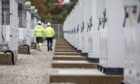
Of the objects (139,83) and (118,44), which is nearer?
(139,83)

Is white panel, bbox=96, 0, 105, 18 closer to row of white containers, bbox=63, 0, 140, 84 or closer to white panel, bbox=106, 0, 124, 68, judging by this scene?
row of white containers, bbox=63, 0, 140, 84

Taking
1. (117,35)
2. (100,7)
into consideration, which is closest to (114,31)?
(117,35)

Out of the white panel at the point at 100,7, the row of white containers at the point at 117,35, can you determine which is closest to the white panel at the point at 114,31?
the row of white containers at the point at 117,35

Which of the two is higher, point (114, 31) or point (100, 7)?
point (100, 7)

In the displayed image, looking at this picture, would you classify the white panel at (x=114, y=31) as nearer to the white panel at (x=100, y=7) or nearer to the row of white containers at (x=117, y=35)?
the row of white containers at (x=117, y=35)

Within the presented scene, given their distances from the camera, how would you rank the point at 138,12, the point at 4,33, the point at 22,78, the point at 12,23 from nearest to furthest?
the point at 138,12 → the point at 22,78 → the point at 4,33 → the point at 12,23

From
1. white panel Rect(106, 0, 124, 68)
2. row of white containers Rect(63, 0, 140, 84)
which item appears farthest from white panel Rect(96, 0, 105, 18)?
white panel Rect(106, 0, 124, 68)

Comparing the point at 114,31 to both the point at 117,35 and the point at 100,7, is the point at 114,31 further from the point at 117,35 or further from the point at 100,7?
the point at 100,7

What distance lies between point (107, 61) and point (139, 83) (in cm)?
586

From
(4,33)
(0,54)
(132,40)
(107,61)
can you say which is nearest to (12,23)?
(4,33)

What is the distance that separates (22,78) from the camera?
14461 mm

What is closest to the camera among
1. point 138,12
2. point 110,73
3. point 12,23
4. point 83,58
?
point 138,12

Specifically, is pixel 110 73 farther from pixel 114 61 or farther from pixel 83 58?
pixel 83 58

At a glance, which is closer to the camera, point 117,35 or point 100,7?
point 117,35
